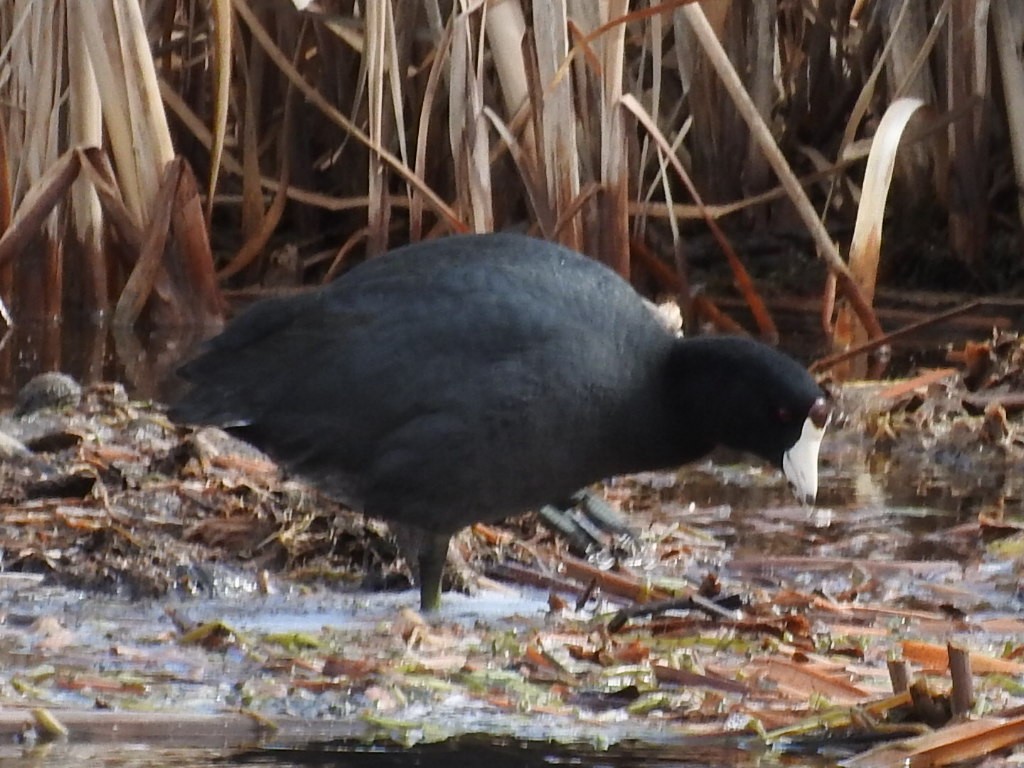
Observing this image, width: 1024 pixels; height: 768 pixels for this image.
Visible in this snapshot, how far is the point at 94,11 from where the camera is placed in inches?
217

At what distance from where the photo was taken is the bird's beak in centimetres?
365

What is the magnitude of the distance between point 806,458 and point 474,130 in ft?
6.23

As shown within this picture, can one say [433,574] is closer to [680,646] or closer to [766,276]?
[680,646]

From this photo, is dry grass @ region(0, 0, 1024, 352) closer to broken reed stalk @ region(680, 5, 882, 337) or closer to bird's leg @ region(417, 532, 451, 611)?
broken reed stalk @ region(680, 5, 882, 337)

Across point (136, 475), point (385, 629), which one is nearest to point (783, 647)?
point (385, 629)

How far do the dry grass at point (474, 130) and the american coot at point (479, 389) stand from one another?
1.56m

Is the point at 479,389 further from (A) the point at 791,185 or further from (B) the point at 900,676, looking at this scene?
(A) the point at 791,185

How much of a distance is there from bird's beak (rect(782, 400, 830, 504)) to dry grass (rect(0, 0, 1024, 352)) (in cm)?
170

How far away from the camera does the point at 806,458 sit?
3682 mm

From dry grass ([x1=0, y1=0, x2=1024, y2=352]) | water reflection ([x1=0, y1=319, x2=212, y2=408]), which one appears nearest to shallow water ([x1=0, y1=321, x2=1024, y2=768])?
water reflection ([x1=0, y1=319, x2=212, y2=408])

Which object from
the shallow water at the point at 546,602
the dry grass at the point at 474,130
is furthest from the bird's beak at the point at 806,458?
the dry grass at the point at 474,130

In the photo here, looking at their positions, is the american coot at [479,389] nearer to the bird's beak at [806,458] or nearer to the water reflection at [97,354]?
the bird's beak at [806,458]

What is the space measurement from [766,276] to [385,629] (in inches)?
172

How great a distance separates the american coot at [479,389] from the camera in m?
3.41
